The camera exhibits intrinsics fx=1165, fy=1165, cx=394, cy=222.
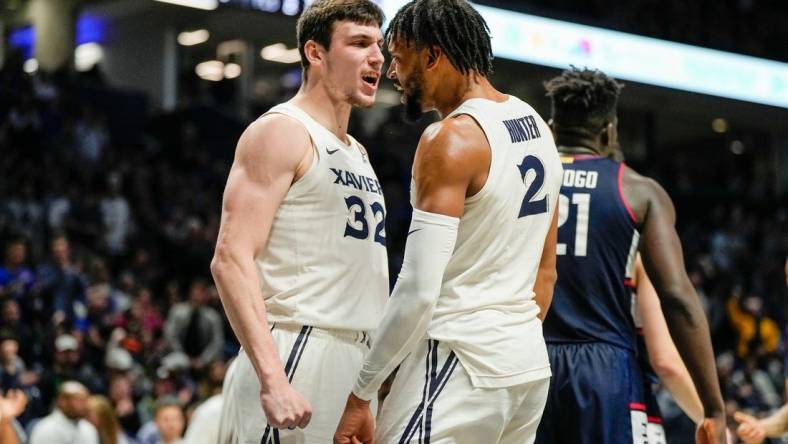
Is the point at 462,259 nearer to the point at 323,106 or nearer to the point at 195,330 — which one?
the point at 323,106

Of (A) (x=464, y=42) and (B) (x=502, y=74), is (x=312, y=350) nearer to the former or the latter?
(A) (x=464, y=42)

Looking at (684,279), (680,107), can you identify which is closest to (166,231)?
(684,279)

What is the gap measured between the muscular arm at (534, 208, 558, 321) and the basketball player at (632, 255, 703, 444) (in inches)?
46.5

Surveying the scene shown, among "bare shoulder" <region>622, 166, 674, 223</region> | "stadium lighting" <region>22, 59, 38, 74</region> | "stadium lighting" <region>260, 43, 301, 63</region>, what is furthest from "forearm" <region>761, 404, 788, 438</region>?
"stadium lighting" <region>260, 43, 301, 63</region>

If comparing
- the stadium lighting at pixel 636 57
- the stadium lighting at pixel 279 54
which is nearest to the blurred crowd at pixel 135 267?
the stadium lighting at pixel 279 54

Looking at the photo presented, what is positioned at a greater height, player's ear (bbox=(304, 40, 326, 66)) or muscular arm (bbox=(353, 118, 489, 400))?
player's ear (bbox=(304, 40, 326, 66))

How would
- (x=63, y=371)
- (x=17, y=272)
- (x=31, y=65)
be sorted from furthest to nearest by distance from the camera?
(x=31, y=65) → (x=17, y=272) → (x=63, y=371)

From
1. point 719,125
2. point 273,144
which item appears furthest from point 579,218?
point 719,125

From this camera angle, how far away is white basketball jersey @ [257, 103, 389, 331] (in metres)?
3.65

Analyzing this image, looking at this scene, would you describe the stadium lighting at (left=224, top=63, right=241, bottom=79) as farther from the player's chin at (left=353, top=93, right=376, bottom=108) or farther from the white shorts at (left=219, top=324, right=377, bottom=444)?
the white shorts at (left=219, top=324, right=377, bottom=444)

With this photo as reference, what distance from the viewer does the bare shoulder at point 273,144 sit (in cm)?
359

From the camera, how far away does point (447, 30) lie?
11.2ft

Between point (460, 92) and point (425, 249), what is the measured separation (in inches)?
22.5

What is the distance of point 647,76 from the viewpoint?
2153 centimetres
